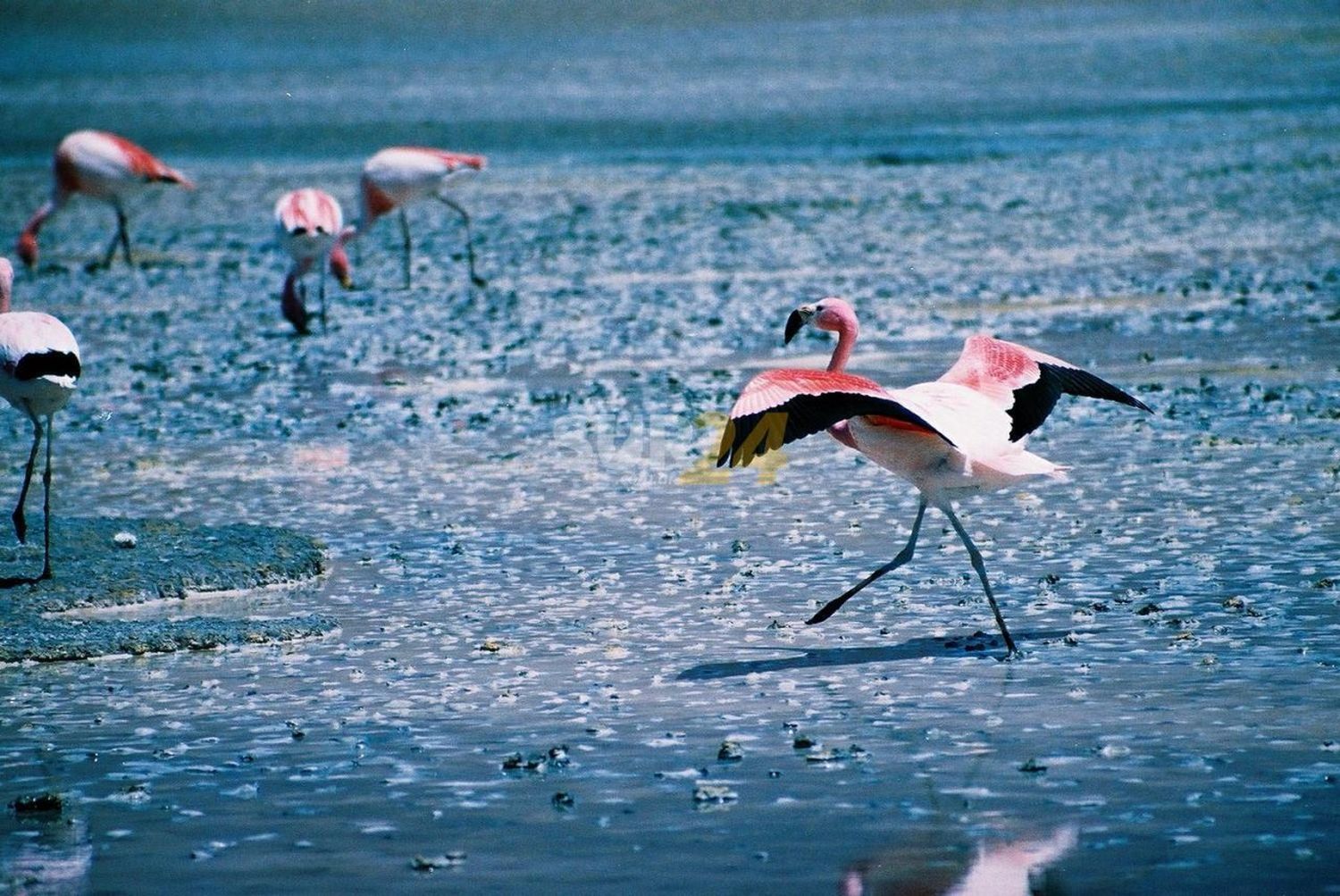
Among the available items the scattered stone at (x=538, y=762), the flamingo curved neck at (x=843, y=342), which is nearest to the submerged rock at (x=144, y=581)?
the scattered stone at (x=538, y=762)

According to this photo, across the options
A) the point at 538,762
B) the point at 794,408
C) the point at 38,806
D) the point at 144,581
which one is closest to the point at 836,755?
the point at 538,762

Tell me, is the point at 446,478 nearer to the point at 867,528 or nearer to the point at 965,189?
the point at 867,528

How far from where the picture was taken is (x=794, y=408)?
693 cm

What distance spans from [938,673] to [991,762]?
108cm

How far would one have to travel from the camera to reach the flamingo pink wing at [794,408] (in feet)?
22.4

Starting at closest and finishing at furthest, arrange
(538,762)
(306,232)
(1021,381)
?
(538,762), (1021,381), (306,232)

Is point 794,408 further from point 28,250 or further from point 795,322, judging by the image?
point 28,250

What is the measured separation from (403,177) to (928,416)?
14929 mm

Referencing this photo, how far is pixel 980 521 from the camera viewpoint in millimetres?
9648

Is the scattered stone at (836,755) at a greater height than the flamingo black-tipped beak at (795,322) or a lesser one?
lesser

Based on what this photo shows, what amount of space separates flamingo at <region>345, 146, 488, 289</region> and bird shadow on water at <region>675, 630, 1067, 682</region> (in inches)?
561

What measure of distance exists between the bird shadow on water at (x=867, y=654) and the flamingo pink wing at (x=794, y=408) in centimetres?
74

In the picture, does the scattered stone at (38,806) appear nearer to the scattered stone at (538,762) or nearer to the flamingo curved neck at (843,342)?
the scattered stone at (538,762)

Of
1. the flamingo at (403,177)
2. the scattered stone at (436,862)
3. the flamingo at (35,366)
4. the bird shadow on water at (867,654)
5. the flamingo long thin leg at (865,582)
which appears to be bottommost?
the scattered stone at (436,862)
